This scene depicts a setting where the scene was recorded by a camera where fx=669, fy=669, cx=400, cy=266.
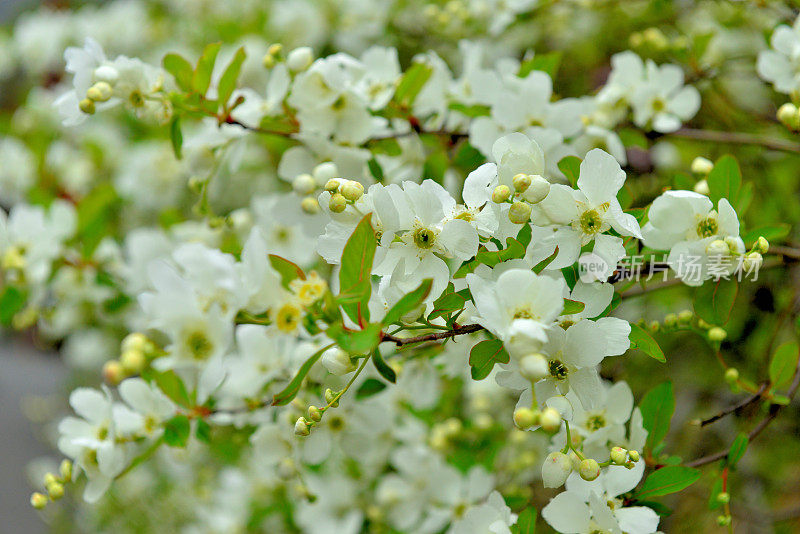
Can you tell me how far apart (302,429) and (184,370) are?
151mm

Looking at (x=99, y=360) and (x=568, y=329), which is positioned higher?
(x=568, y=329)

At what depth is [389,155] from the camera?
89 centimetres

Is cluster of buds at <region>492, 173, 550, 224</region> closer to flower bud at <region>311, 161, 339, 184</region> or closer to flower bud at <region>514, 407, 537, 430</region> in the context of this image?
flower bud at <region>514, 407, 537, 430</region>

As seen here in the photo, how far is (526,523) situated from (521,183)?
1.07 feet

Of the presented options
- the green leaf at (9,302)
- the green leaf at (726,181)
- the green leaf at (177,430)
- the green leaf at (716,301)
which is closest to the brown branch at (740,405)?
the green leaf at (716,301)

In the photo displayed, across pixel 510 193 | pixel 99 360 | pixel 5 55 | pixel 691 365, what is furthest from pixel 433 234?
pixel 5 55

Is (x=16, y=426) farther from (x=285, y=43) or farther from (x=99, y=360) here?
(x=285, y=43)

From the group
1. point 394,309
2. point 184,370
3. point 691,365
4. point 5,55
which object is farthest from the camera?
point 5,55

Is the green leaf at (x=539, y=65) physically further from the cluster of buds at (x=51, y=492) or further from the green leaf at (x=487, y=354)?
the cluster of buds at (x=51, y=492)

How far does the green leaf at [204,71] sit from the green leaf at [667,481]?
652 millimetres

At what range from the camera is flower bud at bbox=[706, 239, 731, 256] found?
573 millimetres

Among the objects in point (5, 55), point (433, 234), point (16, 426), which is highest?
point (433, 234)

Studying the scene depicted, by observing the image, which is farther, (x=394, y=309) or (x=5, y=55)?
(x=5, y=55)

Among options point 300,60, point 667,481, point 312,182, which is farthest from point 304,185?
point 667,481
